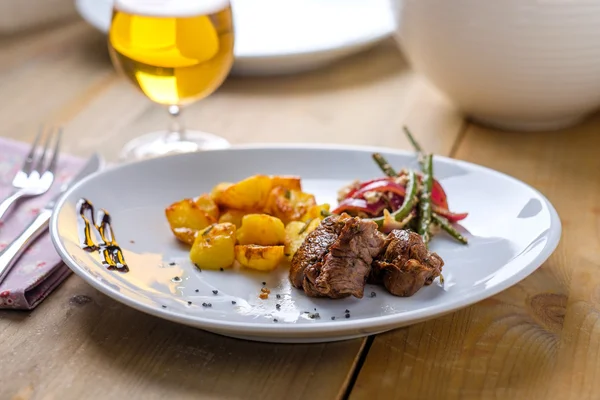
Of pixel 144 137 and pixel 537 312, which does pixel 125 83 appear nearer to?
pixel 144 137

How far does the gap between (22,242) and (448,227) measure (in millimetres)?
752

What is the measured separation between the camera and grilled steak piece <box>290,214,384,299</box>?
1.31m

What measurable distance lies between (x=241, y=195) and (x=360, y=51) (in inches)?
51.2

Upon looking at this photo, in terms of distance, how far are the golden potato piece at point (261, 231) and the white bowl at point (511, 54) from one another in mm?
779

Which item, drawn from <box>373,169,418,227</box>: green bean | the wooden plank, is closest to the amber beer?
<box>373,169,418,227</box>: green bean

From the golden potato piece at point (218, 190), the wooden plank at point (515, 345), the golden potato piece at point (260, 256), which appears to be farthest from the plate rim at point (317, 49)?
the golden potato piece at point (260, 256)

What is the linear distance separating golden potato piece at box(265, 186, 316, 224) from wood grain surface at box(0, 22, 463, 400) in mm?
313

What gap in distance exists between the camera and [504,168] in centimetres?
203

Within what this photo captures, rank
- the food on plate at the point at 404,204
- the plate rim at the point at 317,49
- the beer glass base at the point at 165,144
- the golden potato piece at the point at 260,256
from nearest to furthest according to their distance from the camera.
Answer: the golden potato piece at the point at 260,256 < the food on plate at the point at 404,204 < the beer glass base at the point at 165,144 < the plate rim at the point at 317,49

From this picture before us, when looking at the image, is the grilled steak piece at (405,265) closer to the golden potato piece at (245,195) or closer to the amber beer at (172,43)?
the golden potato piece at (245,195)

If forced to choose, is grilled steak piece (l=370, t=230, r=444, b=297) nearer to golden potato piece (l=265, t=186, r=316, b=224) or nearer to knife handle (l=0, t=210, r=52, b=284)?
golden potato piece (l=265, t=186, r=316, b=224)

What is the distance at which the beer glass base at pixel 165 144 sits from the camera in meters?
2.06

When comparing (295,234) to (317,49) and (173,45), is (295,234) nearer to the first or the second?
(173,45)

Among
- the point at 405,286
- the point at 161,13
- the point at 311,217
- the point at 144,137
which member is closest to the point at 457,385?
the point at 405,286
